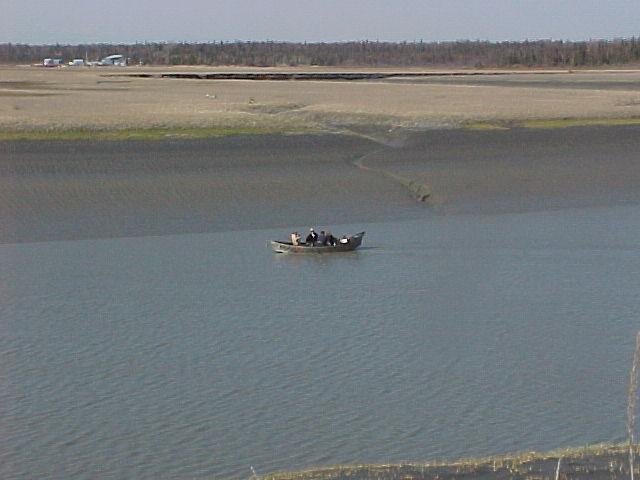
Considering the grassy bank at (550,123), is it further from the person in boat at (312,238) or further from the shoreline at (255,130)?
the person in boat at (312,238)

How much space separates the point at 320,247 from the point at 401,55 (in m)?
136

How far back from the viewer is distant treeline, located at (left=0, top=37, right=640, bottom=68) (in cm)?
13212

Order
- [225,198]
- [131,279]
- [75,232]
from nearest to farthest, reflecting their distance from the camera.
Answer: [131,279] < [75,232] < [225,198]

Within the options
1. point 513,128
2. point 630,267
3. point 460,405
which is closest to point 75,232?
point 630,267

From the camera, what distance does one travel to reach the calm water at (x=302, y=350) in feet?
50.5

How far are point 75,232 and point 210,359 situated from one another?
1227 centimetres

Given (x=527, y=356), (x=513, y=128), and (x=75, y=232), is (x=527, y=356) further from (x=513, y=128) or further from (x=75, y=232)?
(x=513, y=128)

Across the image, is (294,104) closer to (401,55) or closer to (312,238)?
(312,238)

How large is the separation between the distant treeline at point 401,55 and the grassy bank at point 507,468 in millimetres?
115991

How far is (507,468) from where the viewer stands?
13.6 metres

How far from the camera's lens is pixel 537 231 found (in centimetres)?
3212

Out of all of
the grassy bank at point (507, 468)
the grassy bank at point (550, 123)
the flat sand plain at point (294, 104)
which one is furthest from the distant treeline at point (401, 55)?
the grassy bank at point (507, 468)

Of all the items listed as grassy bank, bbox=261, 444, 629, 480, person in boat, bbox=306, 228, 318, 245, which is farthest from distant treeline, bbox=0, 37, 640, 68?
grassy bank, bbox=261, 444, 629, 480

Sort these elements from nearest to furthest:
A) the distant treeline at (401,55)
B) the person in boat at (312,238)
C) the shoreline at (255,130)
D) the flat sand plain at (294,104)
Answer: the person in boat at (312,238)
the shoreline at (255,130)
the flat sand plain at (294,104)
the distant treeline at (401,55)
